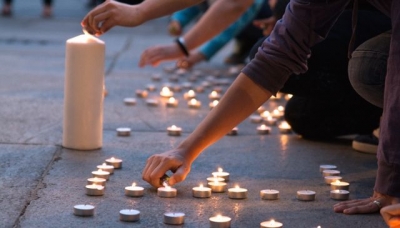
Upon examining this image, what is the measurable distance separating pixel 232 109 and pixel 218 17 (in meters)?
1.45

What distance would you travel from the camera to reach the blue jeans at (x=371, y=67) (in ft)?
10.0

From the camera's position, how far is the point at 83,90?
3.59 metres

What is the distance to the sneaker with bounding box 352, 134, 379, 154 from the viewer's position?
12.6 feet

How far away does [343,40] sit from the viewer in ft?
12.6

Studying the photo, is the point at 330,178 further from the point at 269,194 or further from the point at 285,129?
the point at 285,129

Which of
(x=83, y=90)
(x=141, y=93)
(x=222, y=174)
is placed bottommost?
(x=141, y=93)

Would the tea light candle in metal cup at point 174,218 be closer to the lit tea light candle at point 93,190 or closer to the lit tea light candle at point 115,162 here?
the lit tea light candle at point 93,190

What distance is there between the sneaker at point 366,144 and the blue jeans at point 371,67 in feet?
2.27

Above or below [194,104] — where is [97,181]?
above

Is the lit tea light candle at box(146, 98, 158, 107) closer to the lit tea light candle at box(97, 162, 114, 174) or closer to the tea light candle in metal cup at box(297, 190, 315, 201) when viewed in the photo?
the lit tea light candle at box(97, 162, 114, 174)

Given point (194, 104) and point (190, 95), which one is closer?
point (194, 104)

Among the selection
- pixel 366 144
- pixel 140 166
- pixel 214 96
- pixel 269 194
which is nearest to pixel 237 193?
pixel 269 194

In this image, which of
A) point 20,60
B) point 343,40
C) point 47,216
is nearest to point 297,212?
point 47,216

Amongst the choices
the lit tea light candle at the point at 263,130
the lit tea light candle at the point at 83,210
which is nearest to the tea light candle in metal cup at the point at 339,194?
the lit tea light candle at the point at 83,210
